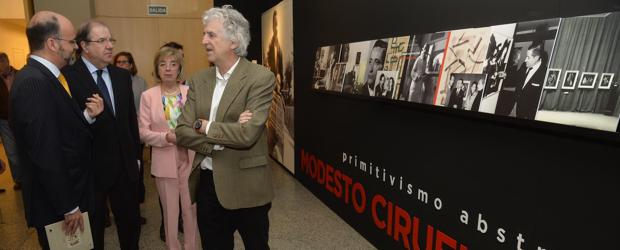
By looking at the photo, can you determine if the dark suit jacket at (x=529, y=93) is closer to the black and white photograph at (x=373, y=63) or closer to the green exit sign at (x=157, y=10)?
the black and white photograph at (x=373, y=63)

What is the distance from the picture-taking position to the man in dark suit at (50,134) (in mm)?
1651

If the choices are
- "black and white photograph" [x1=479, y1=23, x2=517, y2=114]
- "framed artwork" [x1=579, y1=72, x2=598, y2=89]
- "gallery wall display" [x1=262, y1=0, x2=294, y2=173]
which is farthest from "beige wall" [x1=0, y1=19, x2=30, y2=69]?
"framed artwork" [x1=579, y1=72, x2=598, y2=89]

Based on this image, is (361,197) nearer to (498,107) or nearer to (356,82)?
(356,82)

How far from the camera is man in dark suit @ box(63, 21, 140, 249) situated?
2.15 meters

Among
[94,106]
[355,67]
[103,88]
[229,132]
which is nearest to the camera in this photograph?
[229,132]

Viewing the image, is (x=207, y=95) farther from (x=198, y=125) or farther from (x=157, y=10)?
(x=157, y=10)

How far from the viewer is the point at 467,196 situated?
6.80 feet

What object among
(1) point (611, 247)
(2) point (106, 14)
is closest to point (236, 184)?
(1) point (611, 247)

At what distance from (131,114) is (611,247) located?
2551mm

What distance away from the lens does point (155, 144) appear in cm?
262

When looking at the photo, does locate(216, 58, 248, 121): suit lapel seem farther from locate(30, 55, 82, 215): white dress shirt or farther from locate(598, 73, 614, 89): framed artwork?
locate(598, 73, 614, 89): framed artwork

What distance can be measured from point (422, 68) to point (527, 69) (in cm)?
73

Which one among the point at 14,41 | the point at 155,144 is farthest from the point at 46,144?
the point at 14,41

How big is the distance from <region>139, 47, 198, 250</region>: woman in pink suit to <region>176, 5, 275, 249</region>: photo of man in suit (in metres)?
0.78
